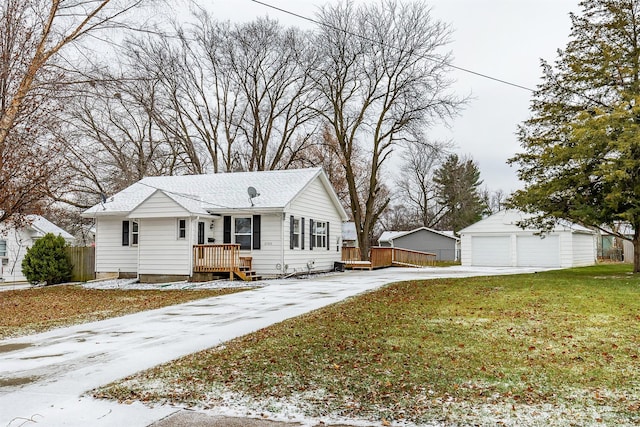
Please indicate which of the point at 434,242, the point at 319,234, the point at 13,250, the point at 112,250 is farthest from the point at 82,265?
the point at 434,242

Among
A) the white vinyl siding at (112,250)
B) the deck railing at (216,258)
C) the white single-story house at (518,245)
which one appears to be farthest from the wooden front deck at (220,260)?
the white single-story house at (518,245)

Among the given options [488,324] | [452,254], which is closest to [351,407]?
[488,324]

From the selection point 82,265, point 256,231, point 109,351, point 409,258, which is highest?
point 256,231

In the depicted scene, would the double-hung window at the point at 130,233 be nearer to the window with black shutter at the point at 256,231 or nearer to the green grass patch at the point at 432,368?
the window with black shutter at the point at 256,231

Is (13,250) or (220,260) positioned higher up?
(13,250)

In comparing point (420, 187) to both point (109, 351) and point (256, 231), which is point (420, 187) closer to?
point (256, 231)

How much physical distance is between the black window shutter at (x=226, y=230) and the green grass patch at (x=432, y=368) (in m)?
11.0

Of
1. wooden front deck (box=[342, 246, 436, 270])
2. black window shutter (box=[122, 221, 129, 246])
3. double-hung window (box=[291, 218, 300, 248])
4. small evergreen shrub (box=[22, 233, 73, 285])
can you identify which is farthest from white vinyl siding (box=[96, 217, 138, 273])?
wooden front deck (box=[342, 246, 436, 270])

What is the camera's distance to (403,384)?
5.32 meters

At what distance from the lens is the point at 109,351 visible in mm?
7262

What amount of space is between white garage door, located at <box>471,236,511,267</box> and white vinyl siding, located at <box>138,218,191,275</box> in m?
18.6

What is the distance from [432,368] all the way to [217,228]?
15681 mm

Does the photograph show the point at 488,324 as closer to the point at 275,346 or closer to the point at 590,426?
the point at 275,346

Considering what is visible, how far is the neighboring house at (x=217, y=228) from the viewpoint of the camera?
753 inches
